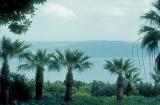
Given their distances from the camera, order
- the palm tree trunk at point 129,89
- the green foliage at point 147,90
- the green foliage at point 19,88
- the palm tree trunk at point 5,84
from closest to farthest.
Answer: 1. the palm tree trunk at point 5,84
2. the green foliage at point 19,88
3. the palm tree trunk at point 129,89
4. the green foliage at point 147,90

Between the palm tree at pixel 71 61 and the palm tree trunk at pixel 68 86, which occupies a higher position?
the palm tree at pixel 71 61

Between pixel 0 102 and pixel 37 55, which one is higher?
pixel 37 55

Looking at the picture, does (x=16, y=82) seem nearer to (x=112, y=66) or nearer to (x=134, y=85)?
(x=112, y=66)

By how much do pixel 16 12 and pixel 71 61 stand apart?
3462 cm

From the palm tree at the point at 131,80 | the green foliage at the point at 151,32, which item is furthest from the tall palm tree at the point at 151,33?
the palm tree at the point at 131,80

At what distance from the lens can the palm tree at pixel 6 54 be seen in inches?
1737

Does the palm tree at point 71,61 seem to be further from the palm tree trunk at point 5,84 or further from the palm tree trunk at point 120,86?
the palm tree trunk at point 5,84

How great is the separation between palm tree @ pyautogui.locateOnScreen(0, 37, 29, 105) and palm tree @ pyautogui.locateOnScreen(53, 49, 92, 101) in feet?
26.8

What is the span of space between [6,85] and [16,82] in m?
3.46

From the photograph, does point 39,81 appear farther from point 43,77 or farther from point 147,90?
point 147,90

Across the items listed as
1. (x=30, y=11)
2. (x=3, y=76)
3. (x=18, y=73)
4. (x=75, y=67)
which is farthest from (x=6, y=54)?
(x=30, y=11)

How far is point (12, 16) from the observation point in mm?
18438

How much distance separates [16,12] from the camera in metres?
18.4

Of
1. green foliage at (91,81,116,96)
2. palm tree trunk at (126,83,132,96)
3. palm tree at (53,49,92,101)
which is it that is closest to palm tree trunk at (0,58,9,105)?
palm tree at (53,49,92,101)
